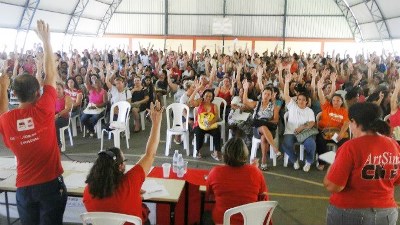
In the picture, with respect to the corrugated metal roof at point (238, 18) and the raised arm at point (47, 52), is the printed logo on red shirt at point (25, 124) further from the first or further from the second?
the corrugated metal roof at point (238, 18)

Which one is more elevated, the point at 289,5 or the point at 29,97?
the point at 289,5

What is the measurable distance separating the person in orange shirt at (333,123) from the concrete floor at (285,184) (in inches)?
19.6

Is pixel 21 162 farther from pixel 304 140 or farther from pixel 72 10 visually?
pixel 72 10

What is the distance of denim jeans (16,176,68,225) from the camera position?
2.37m

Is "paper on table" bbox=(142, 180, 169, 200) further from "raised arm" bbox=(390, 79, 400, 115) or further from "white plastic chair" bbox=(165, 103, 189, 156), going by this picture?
"raised arm" bbox=(390, 79, 400, 115)

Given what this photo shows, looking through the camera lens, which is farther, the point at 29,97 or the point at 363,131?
the point at 29,97

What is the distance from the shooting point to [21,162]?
2.38 metres

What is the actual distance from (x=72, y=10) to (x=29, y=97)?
20.0 m

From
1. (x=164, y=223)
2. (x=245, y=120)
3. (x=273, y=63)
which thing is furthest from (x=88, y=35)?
(x=164, y=223)

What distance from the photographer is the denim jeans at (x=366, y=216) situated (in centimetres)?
209

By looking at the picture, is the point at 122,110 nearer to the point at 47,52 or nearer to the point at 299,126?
the point at 299,126

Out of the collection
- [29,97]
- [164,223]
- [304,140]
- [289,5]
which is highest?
[289,5]

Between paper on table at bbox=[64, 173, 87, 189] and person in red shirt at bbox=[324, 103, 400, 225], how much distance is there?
2.02 metres

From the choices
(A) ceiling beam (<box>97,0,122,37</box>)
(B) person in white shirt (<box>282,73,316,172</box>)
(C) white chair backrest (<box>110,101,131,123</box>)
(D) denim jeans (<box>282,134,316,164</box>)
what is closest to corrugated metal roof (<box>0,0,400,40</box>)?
(A) ceiling beam (<box>97,0,122,37</box>)
